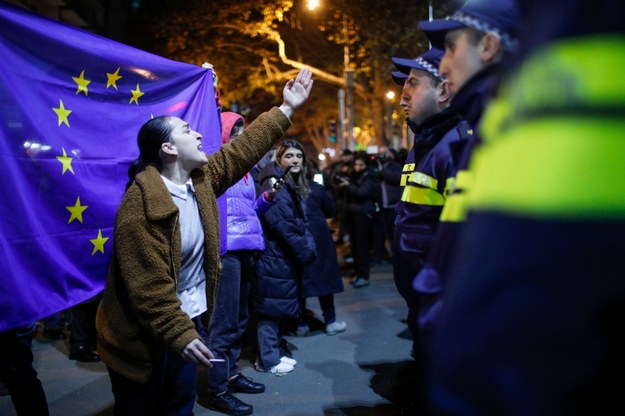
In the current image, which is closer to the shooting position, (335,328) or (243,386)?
(243,386)

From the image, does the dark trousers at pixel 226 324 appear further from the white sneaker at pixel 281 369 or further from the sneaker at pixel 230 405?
the white sneaker at pixel 281 369

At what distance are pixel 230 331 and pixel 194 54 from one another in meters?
15.9

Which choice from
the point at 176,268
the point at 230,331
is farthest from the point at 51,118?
the point at 230,331

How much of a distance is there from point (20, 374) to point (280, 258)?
105 inches

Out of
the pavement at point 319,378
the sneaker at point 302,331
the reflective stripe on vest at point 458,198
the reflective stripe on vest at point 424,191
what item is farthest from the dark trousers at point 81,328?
the reflective stripe on vest at point 458,198

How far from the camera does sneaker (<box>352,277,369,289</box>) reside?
29.3 feet

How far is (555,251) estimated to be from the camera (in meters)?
0.68

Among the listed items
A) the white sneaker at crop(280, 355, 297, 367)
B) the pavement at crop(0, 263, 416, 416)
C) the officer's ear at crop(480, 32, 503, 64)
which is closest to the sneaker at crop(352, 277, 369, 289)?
the pavement at crop(0, 263, 416, 416)

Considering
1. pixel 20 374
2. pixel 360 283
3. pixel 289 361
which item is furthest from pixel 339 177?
pixel 20 374

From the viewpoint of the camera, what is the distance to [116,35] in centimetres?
2361

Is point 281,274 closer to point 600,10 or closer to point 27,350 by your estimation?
point 27,350

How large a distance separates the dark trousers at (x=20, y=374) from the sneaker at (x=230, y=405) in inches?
54.4

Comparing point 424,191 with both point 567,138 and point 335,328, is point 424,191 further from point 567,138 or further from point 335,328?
point 335,328

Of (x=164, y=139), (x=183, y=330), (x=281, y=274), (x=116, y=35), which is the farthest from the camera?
(x=116, y=35)
